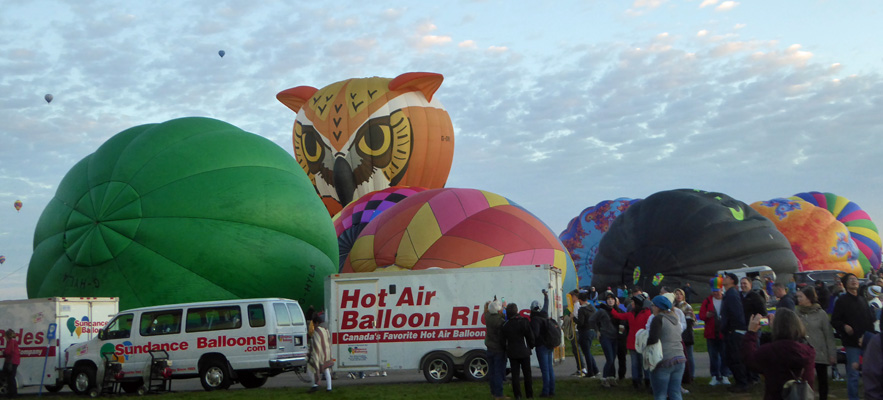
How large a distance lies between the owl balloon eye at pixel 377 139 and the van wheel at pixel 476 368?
15.0 meters

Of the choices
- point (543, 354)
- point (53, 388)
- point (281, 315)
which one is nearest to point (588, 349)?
point (543, 354)

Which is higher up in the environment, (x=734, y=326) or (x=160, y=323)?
(x=160, y=323)

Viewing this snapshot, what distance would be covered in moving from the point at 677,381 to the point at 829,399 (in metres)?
3.09

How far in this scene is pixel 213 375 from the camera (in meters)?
13.2

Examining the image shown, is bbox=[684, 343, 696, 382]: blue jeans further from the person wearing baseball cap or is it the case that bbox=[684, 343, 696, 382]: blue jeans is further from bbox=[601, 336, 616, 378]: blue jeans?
bbox=[601, 336, 616, 378]: blue jeans

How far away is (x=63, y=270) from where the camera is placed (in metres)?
15.4

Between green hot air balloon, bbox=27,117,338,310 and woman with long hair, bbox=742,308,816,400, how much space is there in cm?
1138

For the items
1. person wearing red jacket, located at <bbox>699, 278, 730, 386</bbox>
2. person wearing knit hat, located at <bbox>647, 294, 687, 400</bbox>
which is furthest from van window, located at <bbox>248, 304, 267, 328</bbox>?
A: person wearing knit hat, located at <bbox>647, 294, 687, 400</bbox>

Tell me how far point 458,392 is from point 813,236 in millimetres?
30035

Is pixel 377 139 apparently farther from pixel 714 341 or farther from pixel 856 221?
pixel 856 221

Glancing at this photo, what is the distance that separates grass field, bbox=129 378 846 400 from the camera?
10.9 m

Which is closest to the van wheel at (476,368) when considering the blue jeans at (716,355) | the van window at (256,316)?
the van window at (256,316)

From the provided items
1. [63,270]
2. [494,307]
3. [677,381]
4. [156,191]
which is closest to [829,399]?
[677,381]

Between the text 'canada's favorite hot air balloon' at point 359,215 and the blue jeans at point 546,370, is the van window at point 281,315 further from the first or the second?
the text 'canada's favorite hot air balloon' at point 359,215
